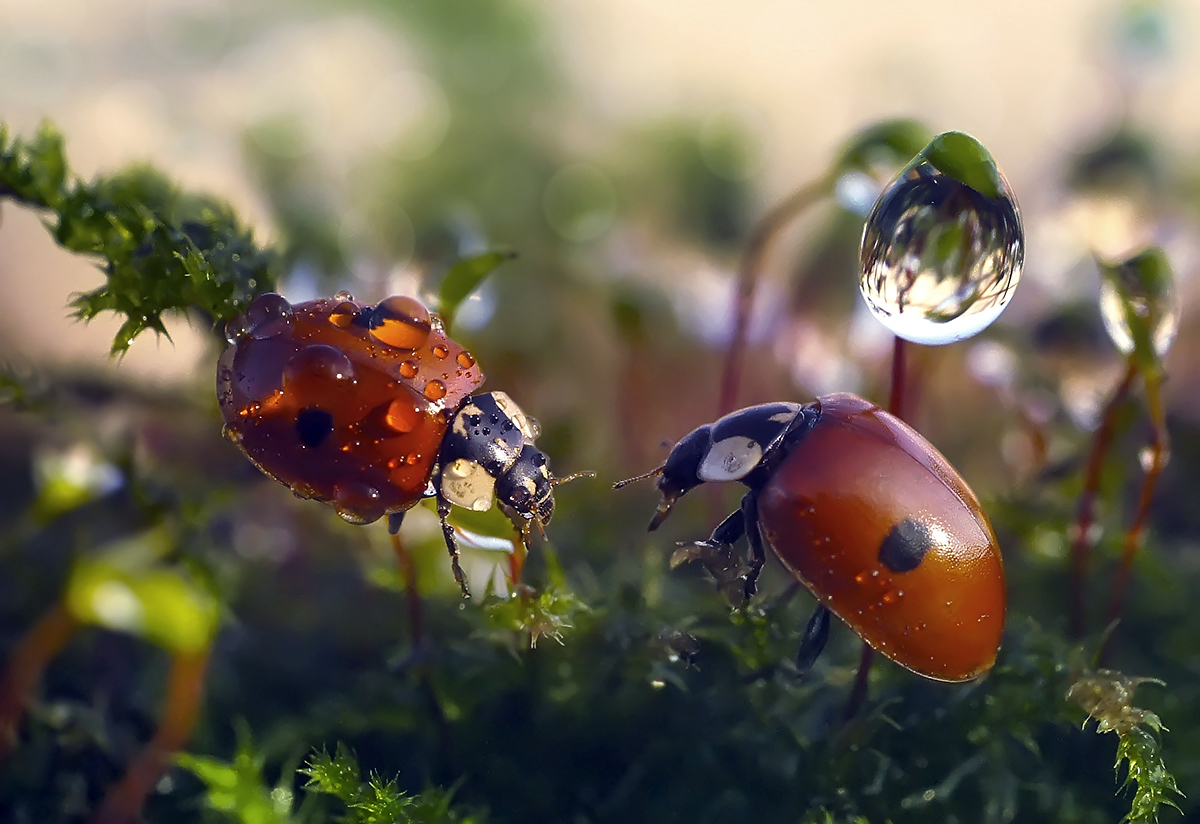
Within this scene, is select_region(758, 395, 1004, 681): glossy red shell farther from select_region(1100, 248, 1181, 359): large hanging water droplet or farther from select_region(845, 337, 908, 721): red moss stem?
select_region(1100, 248, 1181, 359): large hanging water droplet

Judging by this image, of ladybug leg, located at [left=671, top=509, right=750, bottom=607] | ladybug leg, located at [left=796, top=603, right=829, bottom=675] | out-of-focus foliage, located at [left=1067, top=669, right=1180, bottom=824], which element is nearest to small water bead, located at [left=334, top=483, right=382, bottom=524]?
ladybug leg, located at [left=671, top=509, right=750, bottom=607]

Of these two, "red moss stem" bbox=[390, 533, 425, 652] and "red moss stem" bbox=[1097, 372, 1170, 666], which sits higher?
"red moss stem" bbox=[1097, 372, 1170, 666]

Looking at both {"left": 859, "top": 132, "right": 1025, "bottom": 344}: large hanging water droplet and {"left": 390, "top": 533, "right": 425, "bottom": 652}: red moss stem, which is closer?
{"left": 859, "top": 132, "right": 1025, "bottom": 344}: large hanging water droplet

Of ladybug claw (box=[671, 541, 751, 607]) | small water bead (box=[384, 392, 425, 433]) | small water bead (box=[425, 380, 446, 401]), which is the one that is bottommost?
ladybug claw (box=[671, 541, 751, 607])

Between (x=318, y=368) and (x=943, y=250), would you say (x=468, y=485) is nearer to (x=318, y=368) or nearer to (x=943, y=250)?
(x=318, y=368)

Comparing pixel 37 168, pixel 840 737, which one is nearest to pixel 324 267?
pixel 37 168

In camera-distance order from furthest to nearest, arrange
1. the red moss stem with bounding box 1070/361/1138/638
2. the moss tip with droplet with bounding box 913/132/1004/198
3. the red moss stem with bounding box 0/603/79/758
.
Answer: the red moss stem with bounding box 1070/361/1138/638 → the red moss stem with bounding box 0/603/79/758 → the moss tip with droplet with bounding box 913/132/1004/198
